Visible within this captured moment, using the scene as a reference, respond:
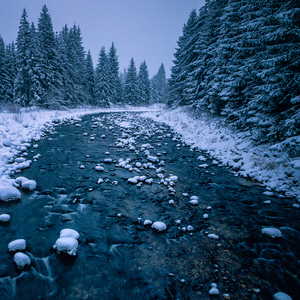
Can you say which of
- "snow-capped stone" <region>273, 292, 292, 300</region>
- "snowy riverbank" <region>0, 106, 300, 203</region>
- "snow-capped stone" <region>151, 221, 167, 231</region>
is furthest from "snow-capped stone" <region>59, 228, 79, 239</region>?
"snow-capped stone" <region>273, 292, 292, 300</region>

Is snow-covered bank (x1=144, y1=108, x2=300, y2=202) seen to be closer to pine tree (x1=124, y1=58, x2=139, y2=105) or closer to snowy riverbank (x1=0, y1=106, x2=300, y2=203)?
snowy riverbank (x1=0, y1=106, x2=300, y2=203)

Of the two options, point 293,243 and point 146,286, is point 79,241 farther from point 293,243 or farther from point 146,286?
point 293,243

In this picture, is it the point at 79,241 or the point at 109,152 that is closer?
the point at 79,241

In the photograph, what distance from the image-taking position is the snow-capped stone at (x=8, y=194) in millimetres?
4129

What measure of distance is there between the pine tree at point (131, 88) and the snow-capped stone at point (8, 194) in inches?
1626

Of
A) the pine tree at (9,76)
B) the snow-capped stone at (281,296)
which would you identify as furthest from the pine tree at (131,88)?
the snow-capped stone at (281,296)

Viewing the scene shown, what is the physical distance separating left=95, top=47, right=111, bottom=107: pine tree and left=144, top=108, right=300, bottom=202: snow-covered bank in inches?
1007

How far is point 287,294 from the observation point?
258cm

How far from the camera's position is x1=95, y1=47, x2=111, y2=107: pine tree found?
105ft

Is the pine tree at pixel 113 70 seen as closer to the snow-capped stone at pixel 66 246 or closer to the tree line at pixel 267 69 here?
the tree line at pixel 267 69

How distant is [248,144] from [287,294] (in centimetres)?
729

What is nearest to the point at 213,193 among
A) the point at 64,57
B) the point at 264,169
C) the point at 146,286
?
the point at 264,169

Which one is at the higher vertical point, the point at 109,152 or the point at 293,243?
the point at 109,152

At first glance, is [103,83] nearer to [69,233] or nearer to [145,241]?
[69,233]
